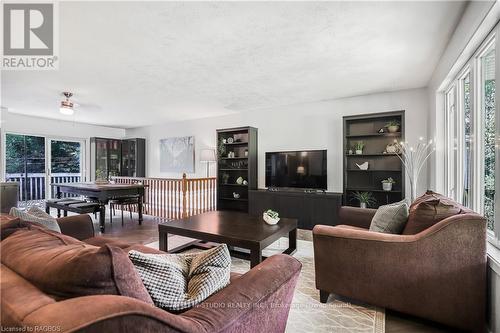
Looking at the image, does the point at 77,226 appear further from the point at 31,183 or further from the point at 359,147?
the point at 31,183

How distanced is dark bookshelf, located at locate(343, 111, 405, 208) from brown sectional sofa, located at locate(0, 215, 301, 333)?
3.21 metres

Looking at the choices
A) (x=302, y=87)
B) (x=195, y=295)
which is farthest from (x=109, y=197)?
(x=195, y=295)

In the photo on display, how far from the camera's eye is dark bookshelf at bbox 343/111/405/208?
388 centimetres

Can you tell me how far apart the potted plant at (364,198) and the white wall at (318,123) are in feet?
1.36

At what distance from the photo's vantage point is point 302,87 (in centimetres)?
381

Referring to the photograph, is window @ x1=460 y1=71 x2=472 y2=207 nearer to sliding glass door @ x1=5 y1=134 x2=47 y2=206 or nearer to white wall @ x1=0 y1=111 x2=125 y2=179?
white wall @ x1=0 y1=111 x2=125 y2=179

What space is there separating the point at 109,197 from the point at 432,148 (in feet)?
17.2

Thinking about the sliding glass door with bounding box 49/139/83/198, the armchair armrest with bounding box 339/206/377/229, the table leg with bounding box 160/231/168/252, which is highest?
the sliding glass door with bounding box 49/139/83/198

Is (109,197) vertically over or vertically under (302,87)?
under

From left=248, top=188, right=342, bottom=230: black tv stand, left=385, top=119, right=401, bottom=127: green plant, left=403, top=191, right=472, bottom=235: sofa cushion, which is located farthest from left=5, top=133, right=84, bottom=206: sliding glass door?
left=403, top=191, right=472, bottom=235: sofa cushion

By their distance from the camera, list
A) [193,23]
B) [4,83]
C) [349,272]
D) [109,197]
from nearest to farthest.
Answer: [349,272], [193,23], [4,83], [109,197]

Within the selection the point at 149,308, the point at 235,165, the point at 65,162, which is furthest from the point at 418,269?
the point at 65,162

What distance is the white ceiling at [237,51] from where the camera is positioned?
194cm

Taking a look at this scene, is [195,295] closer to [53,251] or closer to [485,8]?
[53,251]
